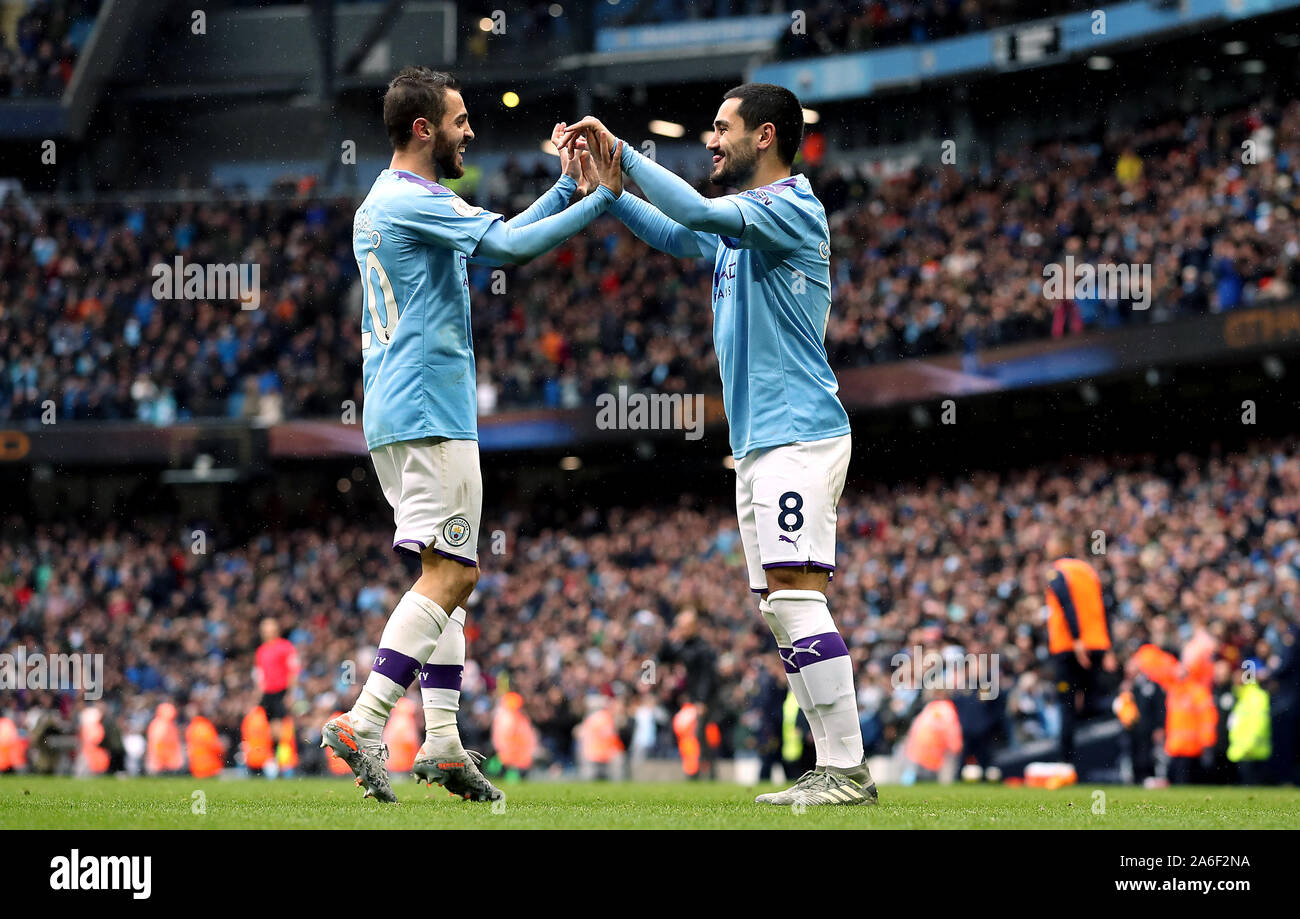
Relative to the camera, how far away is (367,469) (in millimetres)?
30094

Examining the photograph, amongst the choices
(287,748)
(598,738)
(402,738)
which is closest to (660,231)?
(287,748)

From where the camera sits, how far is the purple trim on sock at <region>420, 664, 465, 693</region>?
6.16 m

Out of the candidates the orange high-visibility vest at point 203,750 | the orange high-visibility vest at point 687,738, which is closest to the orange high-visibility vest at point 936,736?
the orange high-visibility vest at point 687,738

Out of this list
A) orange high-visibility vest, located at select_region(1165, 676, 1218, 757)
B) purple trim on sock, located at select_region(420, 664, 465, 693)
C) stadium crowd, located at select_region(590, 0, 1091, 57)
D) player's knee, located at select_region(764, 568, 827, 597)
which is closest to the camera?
player's knee, located at select_region(764, 568, 827, 597)

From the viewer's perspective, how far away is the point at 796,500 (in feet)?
19.8

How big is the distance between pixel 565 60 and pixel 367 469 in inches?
374

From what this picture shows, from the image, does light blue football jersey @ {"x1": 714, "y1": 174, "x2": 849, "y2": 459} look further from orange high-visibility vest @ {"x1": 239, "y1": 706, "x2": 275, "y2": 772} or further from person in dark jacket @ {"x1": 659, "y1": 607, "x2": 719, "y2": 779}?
orange high-visibility vest @ {"x1": 239, "y1": 706, "x2": 275, "y2": 772}

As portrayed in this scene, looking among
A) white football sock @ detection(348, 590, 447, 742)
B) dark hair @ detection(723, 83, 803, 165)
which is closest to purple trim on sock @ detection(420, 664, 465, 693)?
white football sock @ detection(348, 590, 447, 742)

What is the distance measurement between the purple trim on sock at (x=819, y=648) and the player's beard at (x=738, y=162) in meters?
1.95

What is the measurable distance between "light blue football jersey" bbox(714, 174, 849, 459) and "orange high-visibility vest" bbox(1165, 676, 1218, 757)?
10.3 metres

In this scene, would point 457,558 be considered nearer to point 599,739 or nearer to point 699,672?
point 699,672

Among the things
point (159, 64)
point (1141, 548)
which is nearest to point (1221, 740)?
point (1141, 548)

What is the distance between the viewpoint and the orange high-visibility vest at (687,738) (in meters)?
17.9

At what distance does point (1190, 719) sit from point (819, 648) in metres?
10.6
